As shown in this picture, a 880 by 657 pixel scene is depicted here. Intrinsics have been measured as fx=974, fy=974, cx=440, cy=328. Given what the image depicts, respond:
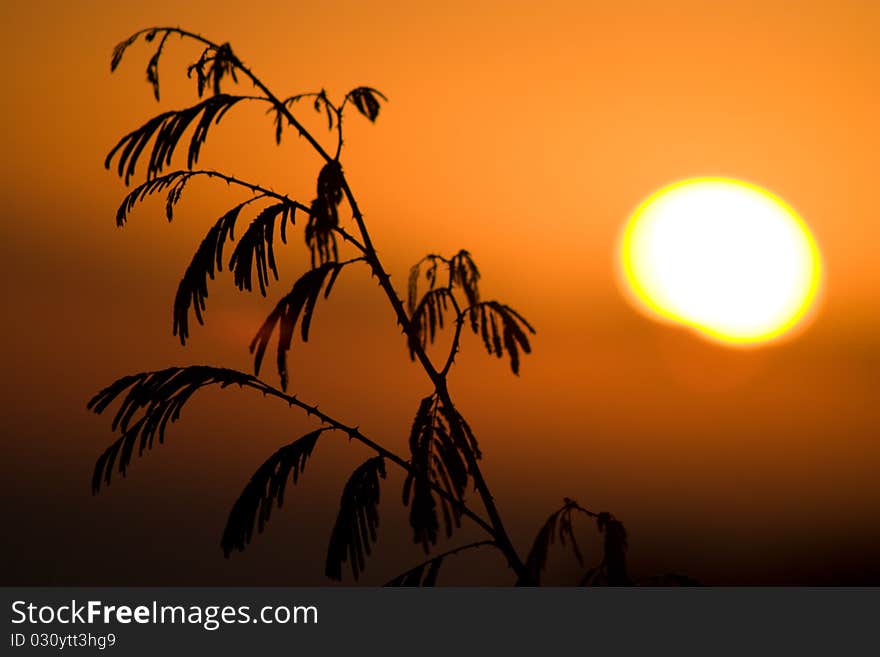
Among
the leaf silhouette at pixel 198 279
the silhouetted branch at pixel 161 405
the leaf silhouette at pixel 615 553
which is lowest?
the leaf silhouette at pixel 615 553

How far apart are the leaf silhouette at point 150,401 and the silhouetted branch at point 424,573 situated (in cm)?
91

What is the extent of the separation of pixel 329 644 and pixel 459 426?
1.04m

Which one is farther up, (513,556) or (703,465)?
(703,465)

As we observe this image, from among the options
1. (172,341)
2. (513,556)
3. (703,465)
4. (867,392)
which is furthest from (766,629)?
(867,392)

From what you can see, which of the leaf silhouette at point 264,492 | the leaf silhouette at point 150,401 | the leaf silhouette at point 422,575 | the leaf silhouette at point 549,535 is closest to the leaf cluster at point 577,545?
the leaf silhouette at point 549,535

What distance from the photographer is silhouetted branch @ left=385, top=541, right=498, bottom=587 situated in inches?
134

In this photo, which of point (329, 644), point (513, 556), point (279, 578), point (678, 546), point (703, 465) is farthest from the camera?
point (678, 546)

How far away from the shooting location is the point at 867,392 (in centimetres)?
1009

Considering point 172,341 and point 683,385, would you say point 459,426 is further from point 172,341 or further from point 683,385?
point 683,385

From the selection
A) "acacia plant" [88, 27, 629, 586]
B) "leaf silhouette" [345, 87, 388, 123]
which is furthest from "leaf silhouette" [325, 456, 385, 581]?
"leaf silhouette" [345, 87, 388, 123]

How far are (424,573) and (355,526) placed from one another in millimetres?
447

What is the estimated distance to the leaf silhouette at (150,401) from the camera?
327cm

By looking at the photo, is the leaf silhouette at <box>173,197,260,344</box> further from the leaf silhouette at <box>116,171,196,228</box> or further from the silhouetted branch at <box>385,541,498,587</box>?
the silhouetted branch at <box>385,541,498,587</box>

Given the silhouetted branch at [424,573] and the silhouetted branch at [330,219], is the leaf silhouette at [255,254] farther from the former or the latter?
the silhouetted branch at [424,573]
